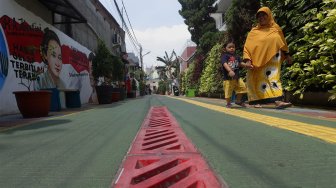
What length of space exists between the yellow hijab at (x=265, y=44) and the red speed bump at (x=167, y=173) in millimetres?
5786

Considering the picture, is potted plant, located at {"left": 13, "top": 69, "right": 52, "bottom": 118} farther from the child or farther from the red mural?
the child

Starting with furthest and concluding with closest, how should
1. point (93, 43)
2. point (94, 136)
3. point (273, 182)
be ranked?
point (93, 43) → point (94, 136) → point (273, 182)

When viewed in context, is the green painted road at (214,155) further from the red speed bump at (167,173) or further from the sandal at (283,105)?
Answer: the sandal at (283,105)

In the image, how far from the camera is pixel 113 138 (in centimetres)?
471

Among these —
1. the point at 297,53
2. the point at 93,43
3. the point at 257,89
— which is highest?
the point at 93,43

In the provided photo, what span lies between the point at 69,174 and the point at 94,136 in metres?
2.06

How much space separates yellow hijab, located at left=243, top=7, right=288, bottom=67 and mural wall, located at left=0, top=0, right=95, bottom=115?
5776 mm

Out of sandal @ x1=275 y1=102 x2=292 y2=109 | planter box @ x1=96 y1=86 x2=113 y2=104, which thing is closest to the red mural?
Result: planter box @ x1=96 y1=86 x2=113 y2=104

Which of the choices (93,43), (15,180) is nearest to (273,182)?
(15,180)

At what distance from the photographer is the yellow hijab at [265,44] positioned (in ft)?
28.1

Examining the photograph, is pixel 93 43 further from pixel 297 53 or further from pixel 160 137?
pixel 160 137

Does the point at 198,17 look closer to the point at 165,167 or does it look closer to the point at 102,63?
the point at 102,63

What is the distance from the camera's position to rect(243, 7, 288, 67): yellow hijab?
8.55 metres

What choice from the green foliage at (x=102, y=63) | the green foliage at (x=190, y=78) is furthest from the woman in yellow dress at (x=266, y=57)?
the green foliage at (x=190, y=78)
